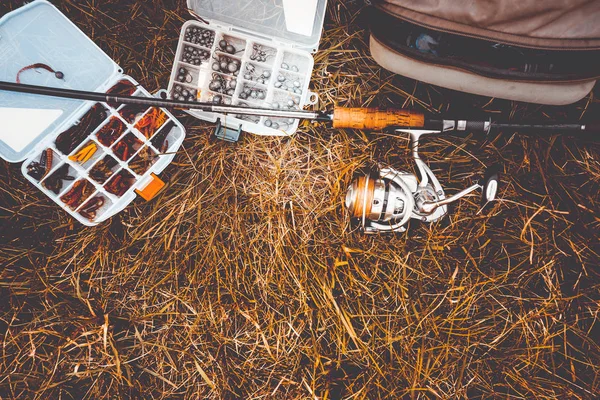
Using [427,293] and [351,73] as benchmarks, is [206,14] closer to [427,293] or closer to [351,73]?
[351,73]

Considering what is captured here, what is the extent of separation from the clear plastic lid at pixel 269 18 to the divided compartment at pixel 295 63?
57mm

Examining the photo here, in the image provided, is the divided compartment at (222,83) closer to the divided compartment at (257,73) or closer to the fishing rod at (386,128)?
the divided compartment at (257,73)

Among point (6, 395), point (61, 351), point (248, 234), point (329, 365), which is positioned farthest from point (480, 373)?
point (6, 395)

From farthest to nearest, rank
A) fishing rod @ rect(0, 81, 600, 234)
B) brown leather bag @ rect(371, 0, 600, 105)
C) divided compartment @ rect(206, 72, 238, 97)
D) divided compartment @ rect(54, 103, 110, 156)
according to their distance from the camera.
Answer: divided compartment @ rect(206, 72, 238, 97), divided compartment @ rect(54, 103, 110, 156), fishing rod @ rect(0, 81, 600, 234), brown leather bag @ rect(371, 0, 600, 105)

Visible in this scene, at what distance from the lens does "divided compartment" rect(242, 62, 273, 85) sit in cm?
186

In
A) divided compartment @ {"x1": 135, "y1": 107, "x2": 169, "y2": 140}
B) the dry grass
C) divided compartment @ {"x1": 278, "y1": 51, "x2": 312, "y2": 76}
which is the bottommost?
the dry grass

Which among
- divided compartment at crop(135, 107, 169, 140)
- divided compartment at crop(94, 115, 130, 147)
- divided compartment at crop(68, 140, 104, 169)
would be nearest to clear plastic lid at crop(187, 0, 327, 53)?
divided compartment at crop(135, 107, 169, 140)

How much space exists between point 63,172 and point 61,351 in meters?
0.87

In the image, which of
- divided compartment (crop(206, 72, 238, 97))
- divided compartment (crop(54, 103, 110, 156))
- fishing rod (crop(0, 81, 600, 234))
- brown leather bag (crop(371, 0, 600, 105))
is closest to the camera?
brown leather bag (crop(371, 0, 600, 105))

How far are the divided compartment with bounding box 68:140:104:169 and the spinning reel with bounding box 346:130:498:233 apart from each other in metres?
1.15

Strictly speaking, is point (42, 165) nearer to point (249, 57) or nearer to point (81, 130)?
point (81, 130)

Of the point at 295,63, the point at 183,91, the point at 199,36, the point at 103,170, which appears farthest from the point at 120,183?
the point at 295,63

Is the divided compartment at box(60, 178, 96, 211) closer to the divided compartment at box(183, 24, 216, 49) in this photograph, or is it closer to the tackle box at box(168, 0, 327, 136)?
the tackle box at box(168, 0, 327, 136)

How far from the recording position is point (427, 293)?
74.6 inches
